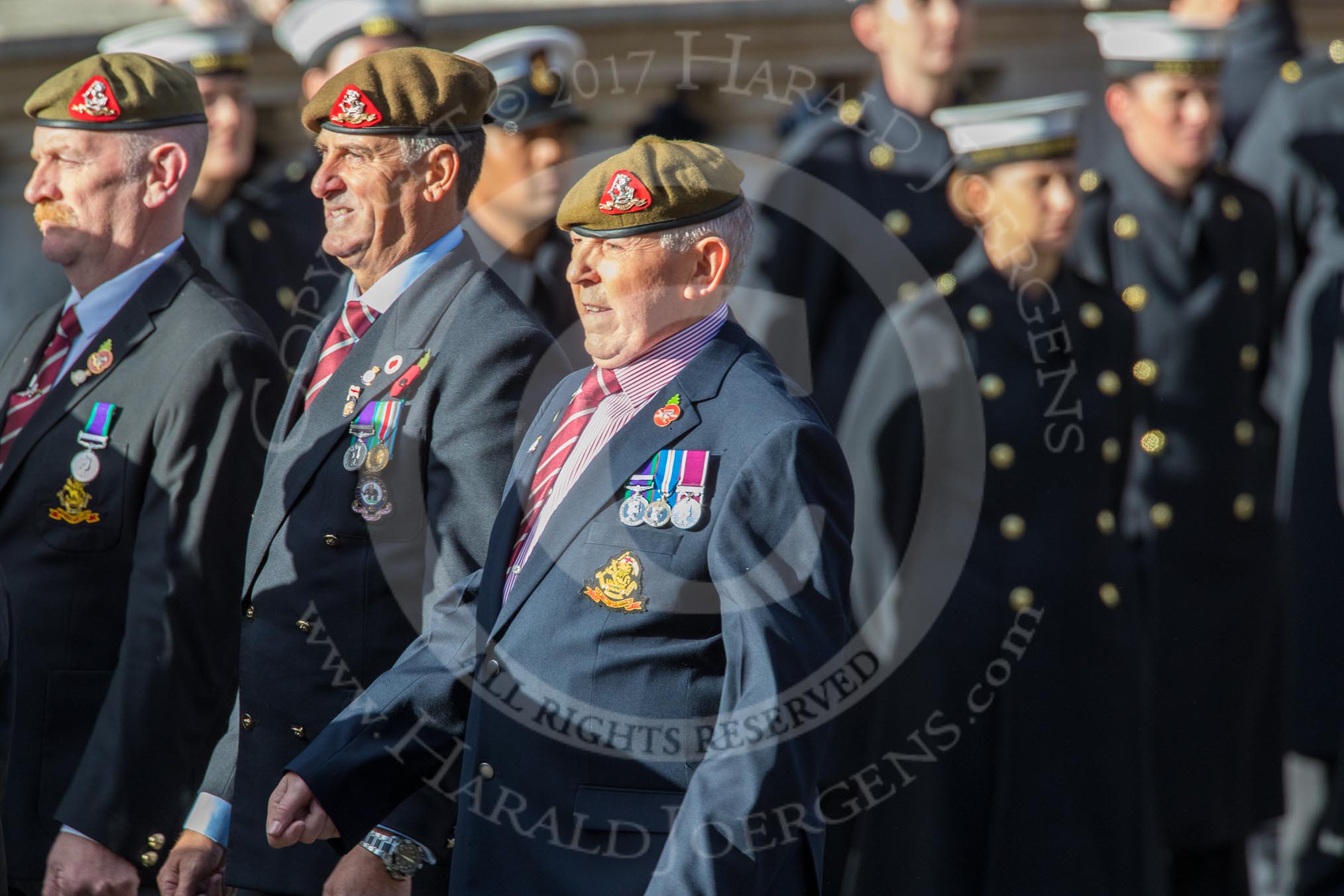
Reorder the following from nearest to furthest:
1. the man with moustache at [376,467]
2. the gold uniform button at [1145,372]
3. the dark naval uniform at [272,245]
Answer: the man with moustache at [376,467] → the gold uniform button at [1145,372] → the dark naval uniform at [272,245]

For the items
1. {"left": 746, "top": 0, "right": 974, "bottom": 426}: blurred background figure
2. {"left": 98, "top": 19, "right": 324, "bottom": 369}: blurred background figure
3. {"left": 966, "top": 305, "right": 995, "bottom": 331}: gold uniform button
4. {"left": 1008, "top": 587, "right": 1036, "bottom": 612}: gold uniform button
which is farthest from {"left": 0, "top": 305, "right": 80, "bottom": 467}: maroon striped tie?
{"left": 1008, "top": 587, "right": 1036, "bottom": 612}: gold uniform button

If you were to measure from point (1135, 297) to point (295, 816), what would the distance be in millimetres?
3007

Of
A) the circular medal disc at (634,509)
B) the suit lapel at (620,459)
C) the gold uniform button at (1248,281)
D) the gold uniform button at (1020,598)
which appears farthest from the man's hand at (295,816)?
the gold uniform button at (1248,281)

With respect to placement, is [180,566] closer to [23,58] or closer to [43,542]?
[43,542]

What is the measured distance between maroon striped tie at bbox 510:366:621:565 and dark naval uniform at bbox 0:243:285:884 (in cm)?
86

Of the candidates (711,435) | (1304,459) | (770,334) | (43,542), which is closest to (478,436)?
(711,435)

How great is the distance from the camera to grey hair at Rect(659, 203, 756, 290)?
9.86 ft

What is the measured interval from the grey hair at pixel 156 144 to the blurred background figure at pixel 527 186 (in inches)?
51.1

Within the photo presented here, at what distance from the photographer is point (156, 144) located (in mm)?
3973

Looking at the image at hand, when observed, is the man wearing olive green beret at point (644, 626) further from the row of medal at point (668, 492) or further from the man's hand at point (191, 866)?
the man's hand at point (191, 866)

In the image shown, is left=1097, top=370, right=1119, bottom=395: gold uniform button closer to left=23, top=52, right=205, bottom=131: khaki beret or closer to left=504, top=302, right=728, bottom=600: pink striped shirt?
left=504, top=302, right=728, bottom=600: pink striped shirt

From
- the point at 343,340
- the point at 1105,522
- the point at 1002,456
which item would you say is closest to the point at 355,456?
the point at 343,340

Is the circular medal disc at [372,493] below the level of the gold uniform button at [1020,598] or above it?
above

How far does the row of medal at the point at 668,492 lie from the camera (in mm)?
2854
